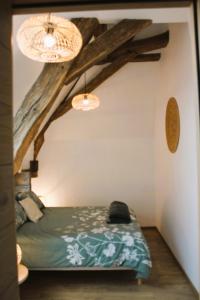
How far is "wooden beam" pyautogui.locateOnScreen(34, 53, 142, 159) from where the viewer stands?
165 inches

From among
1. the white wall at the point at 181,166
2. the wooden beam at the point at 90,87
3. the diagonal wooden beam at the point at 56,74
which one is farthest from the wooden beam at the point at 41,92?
the wooden beam at the point at 90,87

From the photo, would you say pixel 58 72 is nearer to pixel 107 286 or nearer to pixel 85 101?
pixel 85 101

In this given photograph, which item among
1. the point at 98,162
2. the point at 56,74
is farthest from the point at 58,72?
the point at 98,162

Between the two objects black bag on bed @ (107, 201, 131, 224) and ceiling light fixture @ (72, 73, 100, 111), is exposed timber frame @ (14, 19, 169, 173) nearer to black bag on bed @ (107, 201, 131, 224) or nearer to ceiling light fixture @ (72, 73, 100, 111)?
ceiling light fixture @ (72, 73, 100, 111)

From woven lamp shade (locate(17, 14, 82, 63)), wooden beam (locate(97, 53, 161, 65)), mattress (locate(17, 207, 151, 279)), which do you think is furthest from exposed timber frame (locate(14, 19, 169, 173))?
wooden beam (locate(97, 53, 161, 65))

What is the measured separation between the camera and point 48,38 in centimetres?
196

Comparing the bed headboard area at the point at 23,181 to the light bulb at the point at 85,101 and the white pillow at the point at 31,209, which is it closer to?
the white pillow at the point at 31,209

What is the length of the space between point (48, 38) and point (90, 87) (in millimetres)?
2642

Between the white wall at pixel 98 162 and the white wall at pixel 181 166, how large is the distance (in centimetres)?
59

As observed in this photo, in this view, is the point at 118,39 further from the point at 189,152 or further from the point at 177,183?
the point at 177,183

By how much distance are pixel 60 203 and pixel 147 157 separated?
6.26ft

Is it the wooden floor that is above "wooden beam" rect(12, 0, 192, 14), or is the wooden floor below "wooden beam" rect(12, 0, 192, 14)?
below

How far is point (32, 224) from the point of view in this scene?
3.56 metres

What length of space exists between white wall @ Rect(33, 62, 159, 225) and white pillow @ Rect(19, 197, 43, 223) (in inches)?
53.4
